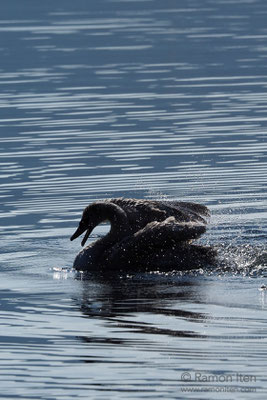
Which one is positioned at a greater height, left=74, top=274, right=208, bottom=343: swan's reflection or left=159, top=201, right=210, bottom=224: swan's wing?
left=159, top=201, right=210, bottom=224: swan's wing

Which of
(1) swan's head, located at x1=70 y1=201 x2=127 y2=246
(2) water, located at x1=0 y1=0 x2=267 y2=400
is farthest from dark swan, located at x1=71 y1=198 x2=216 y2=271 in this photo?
(2) water, located at x1=0 y1=0 x2=267 y2=400

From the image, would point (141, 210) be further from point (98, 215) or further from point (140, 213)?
point (98, 215)

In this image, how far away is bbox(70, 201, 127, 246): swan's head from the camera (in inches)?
597

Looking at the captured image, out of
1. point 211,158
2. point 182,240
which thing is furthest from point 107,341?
point 211,158

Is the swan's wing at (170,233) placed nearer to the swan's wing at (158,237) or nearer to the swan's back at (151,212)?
the swan's wing at (158,237)

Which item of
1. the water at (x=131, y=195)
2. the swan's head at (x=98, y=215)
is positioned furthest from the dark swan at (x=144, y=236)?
the water at (x=131, y=195)

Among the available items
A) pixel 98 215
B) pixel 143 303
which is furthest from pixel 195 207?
pixel 143 303

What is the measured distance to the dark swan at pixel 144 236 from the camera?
46.7ft

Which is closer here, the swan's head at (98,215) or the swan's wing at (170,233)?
the swan's wing at (170,233)

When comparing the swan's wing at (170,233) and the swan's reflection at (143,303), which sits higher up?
the swan's wing at (170,233)

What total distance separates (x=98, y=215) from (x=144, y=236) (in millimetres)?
1106

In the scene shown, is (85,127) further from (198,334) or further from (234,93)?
(198,334)

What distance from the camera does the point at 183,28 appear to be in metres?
42.0

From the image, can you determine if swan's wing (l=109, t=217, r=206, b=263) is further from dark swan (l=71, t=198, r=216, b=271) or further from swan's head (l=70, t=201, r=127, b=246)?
swan's head (l=70, t=201, r=127, b=246)
